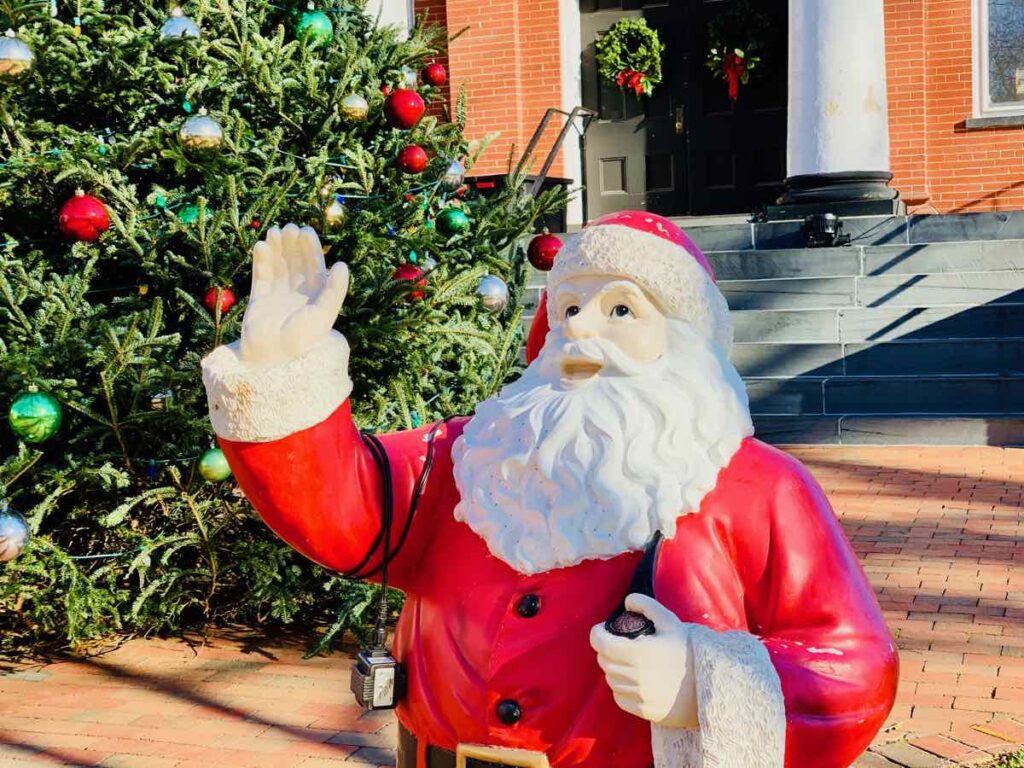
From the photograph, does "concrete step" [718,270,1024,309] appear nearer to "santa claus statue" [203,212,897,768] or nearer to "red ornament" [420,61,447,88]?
"red ornament" [420,61,447,88]

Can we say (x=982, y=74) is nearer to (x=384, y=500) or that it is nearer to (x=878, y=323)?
(x=878, y=323)

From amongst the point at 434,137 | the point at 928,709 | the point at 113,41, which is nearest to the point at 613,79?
the point at 434,137

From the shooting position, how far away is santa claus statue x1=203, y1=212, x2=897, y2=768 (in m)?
2.07

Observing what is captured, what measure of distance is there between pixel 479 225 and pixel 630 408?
3.09 meters

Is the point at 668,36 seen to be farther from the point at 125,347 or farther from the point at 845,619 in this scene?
the point at 845,619

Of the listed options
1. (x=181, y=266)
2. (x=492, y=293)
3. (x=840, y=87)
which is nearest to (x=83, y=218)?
(x=181, y=266)

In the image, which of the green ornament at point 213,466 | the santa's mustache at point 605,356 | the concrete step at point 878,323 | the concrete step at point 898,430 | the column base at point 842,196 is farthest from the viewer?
the column base at point 842,196

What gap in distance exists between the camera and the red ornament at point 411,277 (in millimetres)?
4754

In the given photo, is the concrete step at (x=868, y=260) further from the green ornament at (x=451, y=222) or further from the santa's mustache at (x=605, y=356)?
the santa's mustache at (x=605, y=356)

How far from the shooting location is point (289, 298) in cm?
234

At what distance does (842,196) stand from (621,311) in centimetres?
866

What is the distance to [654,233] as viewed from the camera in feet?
8.07

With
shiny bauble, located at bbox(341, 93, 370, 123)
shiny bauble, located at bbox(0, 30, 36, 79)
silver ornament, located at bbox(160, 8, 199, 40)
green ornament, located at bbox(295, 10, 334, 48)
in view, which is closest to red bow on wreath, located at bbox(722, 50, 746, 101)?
green ornament, located at bbox(295, 10, 334, 48)

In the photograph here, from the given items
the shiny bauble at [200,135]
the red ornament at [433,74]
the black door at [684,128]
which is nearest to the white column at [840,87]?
the black door at [684,128]
